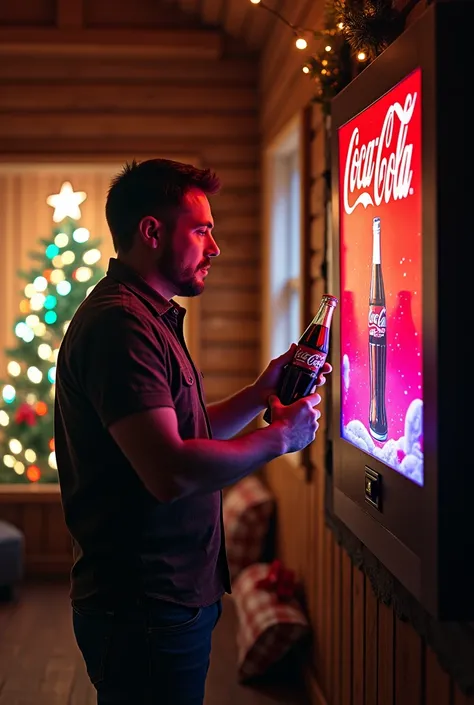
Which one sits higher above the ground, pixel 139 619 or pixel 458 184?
pixel 458 184

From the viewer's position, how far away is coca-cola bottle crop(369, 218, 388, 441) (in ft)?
5.67

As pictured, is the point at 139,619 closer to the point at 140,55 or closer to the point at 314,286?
the point at 314,286

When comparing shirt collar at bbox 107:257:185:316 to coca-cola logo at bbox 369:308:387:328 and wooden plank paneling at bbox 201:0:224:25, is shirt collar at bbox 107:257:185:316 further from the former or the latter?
wooden plank paneling at bbox 201:0:224:25

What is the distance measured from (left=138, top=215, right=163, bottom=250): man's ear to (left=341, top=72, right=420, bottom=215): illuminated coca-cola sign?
0.45 metres

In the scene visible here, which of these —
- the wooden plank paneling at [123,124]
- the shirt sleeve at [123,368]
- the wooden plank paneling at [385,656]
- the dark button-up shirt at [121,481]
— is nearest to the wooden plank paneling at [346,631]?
the wooden plank paneling at [385,656]

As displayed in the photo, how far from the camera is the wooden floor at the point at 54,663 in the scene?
10.8 feet

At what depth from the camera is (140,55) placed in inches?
194

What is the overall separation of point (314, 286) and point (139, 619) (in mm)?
1987

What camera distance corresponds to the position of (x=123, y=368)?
1.56 meters

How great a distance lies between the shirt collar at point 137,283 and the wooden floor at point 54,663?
2.01m

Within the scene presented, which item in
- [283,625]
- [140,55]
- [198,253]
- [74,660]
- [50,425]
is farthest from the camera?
[50,425]

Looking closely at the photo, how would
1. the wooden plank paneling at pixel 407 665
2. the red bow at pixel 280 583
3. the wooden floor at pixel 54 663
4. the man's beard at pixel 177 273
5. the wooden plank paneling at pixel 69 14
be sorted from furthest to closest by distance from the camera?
1. the wooden plank paneling at pixel 69 14
2. the red bow at pixel 280 583
3. the wooden floor at pixel 54 663
4. the wooden plank paneling at pixel 407 665
5. the man's beard at pixel 177 273

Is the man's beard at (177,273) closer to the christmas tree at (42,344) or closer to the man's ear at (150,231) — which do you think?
the man's ear at (150,231)

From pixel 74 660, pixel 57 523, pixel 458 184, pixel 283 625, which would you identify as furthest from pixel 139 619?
pixel 57 523
